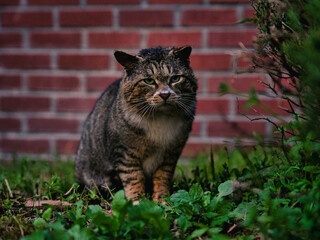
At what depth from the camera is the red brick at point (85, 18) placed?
3.15 meters

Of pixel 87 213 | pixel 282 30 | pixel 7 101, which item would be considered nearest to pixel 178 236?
pixel 87 213

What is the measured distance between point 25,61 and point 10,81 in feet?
0.73

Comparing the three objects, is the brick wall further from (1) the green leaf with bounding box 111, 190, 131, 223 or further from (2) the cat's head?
(1) the green leaf with bounding box 111, 190, 131, 223

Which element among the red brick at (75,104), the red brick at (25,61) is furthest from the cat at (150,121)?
the red brick at (25,61)

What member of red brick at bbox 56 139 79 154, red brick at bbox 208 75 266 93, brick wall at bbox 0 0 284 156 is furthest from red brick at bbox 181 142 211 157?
red brick at bbox 56 139 79 154

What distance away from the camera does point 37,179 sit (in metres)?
2.27

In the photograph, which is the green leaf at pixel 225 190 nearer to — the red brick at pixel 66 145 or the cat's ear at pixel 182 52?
the cat's ear at pixel 182 52

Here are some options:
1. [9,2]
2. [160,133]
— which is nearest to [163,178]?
[160,133]

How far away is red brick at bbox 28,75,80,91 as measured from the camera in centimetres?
323

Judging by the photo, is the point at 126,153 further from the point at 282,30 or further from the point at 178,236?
the point at 282,30

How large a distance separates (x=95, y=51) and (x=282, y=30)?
197 centimetres

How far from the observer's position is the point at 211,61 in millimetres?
3092

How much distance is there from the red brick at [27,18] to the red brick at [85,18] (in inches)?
5.0

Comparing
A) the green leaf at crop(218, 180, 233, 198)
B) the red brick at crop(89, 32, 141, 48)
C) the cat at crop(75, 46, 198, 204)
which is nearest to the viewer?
the green leaf at crop(218, 180, 233, 198)
